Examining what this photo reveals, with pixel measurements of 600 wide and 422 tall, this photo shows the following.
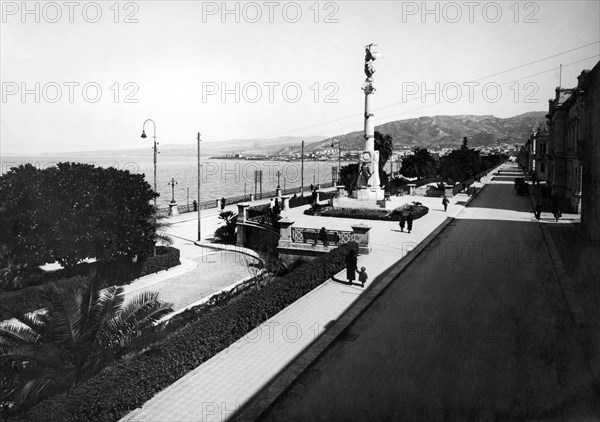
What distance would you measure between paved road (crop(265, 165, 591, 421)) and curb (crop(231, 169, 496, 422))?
6.0 inches

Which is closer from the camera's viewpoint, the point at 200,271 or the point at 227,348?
the point at 227,348

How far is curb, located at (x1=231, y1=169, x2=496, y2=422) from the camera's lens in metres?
7.77

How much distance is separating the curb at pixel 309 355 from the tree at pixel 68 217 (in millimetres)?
9545

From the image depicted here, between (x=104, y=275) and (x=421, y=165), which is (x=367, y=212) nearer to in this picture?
(x=104, y=275)

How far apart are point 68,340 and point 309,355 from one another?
14.8ft

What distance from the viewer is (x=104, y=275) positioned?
1845 cm

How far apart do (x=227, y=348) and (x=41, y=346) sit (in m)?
3.76

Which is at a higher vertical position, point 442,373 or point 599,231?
point 599,231

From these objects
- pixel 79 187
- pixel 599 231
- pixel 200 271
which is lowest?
pixel 200 271

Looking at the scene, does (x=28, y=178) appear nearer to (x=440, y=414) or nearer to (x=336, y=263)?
Answer: (x=336, y=263)

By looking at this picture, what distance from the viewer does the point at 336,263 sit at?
17.3 meters

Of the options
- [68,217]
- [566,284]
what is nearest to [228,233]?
[68,217]

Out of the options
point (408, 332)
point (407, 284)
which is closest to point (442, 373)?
point (408, 332)

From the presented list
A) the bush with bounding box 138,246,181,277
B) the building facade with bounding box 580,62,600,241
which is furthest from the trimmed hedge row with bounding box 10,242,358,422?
the building facade with bounding box 580,62,600,241
